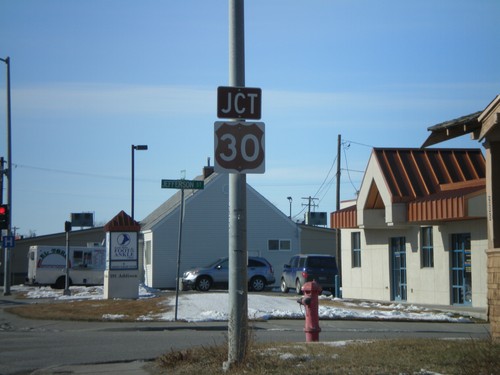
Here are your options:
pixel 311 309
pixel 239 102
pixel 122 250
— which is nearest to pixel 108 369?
pixel 311 309

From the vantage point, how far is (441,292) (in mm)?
28234

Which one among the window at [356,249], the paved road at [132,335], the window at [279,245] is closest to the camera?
the paved road at [132,335]

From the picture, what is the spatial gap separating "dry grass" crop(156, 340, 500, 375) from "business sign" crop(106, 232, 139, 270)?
1722cm

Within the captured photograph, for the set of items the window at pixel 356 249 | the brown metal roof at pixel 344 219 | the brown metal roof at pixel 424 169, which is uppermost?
the brown metal roof at pixel 424 169

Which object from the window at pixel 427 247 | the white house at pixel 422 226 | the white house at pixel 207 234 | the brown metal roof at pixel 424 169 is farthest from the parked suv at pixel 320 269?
the white house at pixel 207 234

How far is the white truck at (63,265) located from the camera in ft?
143

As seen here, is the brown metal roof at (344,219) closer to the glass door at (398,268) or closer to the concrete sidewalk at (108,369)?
A: the glass door at (398,268)

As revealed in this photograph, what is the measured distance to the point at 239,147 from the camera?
966 cm

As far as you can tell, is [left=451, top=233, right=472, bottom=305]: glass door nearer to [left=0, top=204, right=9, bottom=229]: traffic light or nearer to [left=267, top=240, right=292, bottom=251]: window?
[left=0, top=204, right=9, bottom=229]: traffic light

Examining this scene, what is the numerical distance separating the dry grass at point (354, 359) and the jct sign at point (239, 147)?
95.8 inches

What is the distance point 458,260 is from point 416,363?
62.1 feet

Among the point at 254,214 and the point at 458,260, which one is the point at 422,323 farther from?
the point at 254,214

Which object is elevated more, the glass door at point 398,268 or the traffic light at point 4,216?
the traffic light at point 4,216

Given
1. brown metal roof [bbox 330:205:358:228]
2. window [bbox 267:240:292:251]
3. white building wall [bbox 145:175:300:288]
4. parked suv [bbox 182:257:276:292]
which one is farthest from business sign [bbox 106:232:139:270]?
window [bbox 267:240:292:251]
